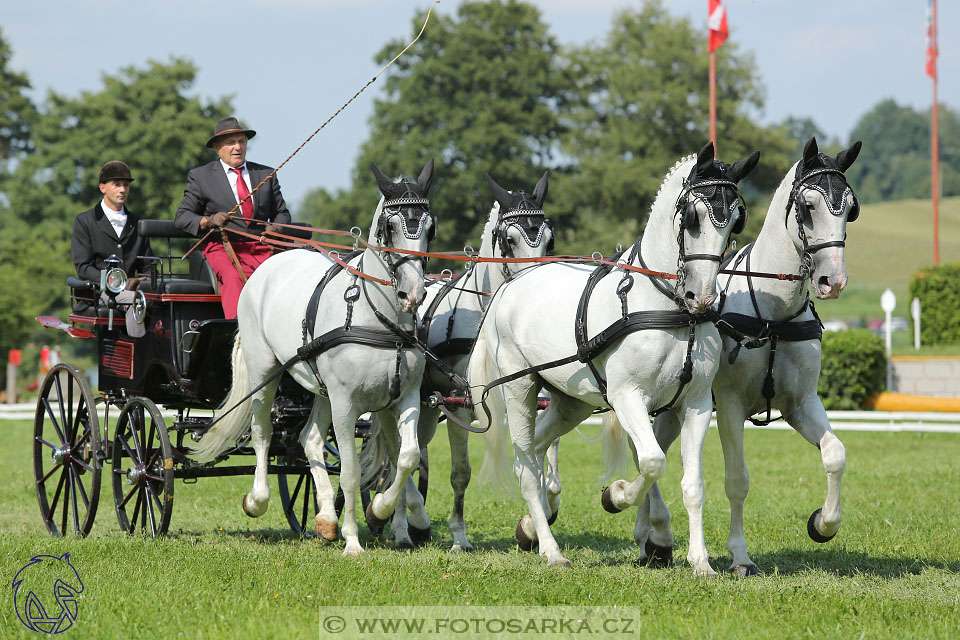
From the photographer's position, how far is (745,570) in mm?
6461

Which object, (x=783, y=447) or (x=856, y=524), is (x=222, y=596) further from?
(x=783, y=447)

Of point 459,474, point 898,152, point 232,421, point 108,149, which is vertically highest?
point 898,152

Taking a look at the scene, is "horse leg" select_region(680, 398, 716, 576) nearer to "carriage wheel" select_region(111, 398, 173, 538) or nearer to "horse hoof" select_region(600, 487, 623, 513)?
"horse hoof" select_region(600, 487, 623, 513)

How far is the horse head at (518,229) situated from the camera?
7.86 m

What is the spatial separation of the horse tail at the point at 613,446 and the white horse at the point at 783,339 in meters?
1.00

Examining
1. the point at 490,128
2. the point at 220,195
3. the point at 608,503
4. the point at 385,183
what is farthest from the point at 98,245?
the point at 490,128

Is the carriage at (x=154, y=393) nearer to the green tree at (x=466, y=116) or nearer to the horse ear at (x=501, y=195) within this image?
the horse ear at (x=501, y=195)

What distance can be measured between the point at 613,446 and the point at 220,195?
3.69 m

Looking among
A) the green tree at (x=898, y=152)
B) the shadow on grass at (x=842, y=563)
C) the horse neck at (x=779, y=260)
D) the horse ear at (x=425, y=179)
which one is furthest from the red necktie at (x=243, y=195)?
the green tree at (x=898, y=152)

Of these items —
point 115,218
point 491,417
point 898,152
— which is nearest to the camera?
point 491,417

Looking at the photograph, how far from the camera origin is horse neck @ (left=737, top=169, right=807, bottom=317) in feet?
20.6

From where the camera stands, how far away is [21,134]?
46.3m

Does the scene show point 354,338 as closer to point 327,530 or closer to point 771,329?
point 327,530

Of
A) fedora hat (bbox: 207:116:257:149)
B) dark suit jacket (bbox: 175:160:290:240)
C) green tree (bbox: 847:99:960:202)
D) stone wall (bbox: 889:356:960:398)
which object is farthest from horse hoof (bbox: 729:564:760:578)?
green tree (bbox: 847:99:960:202)
